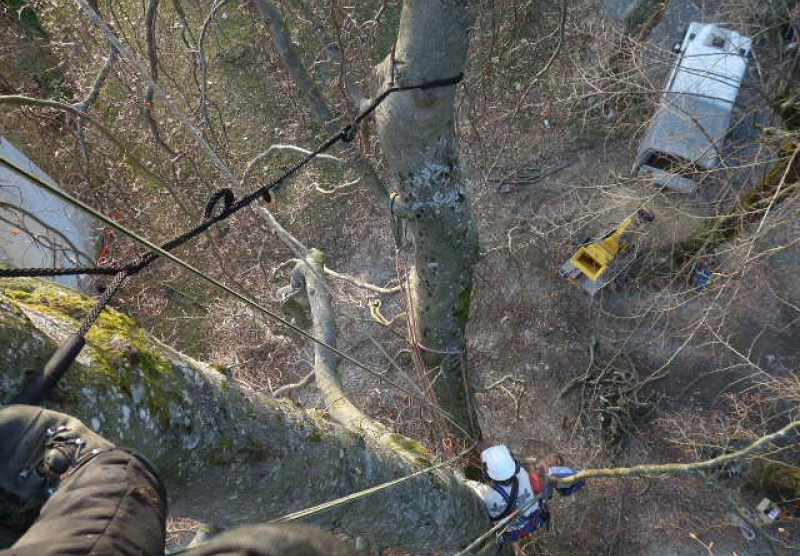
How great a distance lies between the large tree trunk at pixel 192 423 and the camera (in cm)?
114

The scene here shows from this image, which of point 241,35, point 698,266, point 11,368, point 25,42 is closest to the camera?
point 11,368

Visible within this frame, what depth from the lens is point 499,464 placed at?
327 centimetres

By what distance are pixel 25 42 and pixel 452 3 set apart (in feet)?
22.7

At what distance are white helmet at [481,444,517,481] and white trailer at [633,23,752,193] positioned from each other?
3626mm

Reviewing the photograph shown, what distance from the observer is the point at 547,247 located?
6.21 metres

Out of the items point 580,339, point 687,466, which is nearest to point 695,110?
point 580,339

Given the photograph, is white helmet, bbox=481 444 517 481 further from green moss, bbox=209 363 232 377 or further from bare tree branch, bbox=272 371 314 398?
green moss, bbox=209 363 232 377

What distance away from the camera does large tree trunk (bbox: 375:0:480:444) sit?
224cm

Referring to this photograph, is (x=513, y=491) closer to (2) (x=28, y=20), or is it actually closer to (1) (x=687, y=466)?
(1) (x=687, y=466)

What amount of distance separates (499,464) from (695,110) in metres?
4.80

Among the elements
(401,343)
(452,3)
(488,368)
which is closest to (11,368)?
(452,3)

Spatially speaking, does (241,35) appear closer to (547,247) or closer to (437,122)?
(547,247)

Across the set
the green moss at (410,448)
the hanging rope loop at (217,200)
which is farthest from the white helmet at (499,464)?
the hanging rope loop at (217,200)

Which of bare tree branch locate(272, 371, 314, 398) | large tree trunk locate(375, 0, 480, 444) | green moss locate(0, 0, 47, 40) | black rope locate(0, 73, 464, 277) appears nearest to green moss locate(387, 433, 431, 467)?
large tree trunk locate(375, 0, 480, 444)
